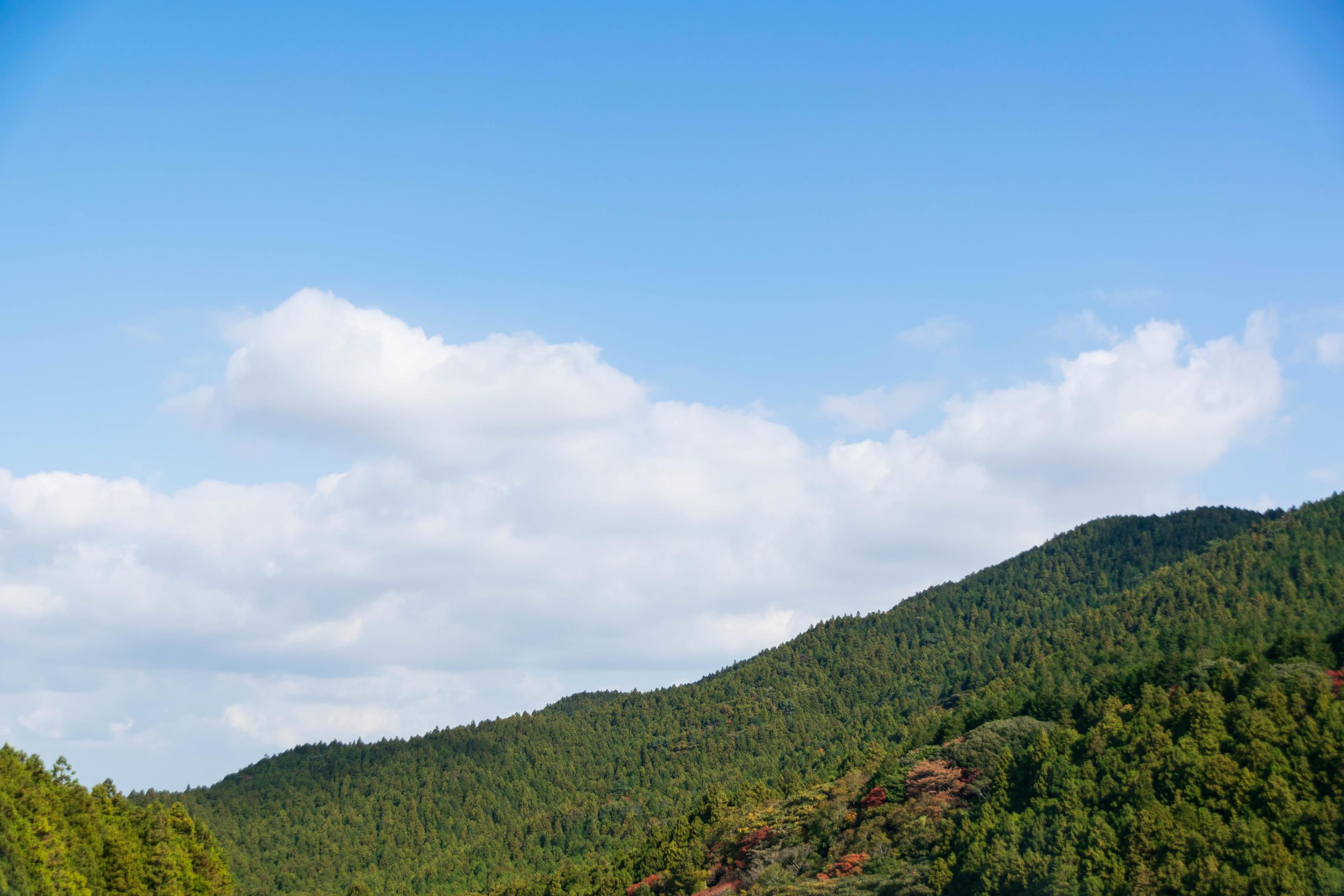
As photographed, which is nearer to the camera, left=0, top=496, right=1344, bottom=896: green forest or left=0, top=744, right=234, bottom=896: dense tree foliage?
left=0, top=496, right=1344, bottom=896: green forest

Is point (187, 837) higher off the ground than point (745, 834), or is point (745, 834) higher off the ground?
point (187, 837)

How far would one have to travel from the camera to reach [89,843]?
76.4 metres

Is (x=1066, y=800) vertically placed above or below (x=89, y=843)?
below

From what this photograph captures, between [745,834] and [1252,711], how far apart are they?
48.0m

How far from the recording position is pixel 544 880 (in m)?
129

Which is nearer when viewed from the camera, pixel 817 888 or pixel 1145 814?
pixel 1145 814

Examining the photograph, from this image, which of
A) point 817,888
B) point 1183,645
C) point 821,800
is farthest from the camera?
point 1183,645

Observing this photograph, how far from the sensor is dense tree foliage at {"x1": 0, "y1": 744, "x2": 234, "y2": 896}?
60.7m

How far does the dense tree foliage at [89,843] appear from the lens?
6069cm

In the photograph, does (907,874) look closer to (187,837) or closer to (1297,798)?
(1297,798)

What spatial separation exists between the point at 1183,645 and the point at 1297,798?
75.2 meters

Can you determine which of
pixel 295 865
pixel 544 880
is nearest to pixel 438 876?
pixel 295 865

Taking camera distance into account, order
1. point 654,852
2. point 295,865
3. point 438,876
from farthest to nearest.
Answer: point 295,865
point 438,876
point 654,852

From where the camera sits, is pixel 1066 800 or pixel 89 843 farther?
pixel 89 843
